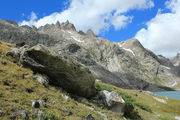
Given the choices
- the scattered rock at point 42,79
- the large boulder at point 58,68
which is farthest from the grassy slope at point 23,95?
the large boulder at point 58,68

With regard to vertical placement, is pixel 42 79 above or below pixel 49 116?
above

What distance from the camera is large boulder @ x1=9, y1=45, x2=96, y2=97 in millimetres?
21812

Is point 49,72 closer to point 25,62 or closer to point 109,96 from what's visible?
point 25,62

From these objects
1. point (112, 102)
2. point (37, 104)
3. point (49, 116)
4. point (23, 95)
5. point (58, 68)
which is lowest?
point (49, 116)

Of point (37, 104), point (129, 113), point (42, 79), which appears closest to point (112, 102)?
point (129, 113)

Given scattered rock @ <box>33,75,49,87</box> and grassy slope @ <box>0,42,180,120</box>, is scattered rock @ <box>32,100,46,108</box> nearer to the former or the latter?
grassy slope @ <box>0,42,180,120</box>

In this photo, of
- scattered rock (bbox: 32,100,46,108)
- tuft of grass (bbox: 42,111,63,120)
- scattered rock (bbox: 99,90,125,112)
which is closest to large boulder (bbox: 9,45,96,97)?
scattered rock (bbox: 99,90,125,112)

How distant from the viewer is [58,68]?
73.7ft

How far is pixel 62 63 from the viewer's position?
74.1ft

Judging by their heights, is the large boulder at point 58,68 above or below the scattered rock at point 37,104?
above

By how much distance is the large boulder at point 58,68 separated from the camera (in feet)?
71.6

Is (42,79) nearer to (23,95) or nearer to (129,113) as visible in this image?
(23,95)

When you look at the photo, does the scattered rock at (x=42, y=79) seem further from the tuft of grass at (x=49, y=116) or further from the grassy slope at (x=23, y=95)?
the tuft of grass at (x=49, y=116)

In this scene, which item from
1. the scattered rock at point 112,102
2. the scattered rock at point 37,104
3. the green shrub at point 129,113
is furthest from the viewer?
the green shrub at point 129,113
